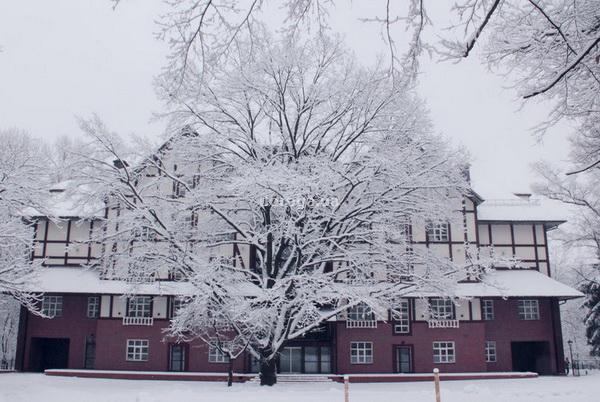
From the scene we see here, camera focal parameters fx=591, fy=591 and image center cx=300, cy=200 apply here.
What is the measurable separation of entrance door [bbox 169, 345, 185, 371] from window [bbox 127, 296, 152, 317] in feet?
6.62

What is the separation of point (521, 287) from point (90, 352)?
69.1 ft

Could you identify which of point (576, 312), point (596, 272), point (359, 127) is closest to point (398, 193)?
point (359, 127)

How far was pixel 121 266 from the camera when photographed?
64.4ft

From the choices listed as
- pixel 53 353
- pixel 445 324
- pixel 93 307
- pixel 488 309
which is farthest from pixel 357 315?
pixel 53 353

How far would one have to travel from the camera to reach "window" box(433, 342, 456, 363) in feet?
91.8

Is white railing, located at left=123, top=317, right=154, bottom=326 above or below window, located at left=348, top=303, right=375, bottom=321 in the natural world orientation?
below

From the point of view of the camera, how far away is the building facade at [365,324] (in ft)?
91.2

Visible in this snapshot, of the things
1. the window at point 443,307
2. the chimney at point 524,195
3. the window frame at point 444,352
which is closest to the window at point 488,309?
the window at point 443,307

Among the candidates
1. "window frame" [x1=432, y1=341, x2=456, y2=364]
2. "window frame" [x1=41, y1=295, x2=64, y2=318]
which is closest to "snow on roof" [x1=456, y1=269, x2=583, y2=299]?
"window frame" [x1=432, y1=341, x2=456, y2=364]

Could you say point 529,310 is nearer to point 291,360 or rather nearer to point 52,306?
point 291,360

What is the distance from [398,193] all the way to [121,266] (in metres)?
9.44

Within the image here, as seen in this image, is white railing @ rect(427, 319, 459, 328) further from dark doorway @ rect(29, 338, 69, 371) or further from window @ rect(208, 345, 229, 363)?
dark doorway @ rect(29, 338, 69, 371)

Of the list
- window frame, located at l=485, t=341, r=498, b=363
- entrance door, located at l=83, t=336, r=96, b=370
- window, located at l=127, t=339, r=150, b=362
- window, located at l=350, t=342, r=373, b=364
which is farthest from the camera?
window frame, located at l=485, t=341, r=498, b=363

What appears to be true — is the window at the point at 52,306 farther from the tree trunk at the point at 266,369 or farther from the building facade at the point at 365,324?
the tree trunk at the point at 266,369
